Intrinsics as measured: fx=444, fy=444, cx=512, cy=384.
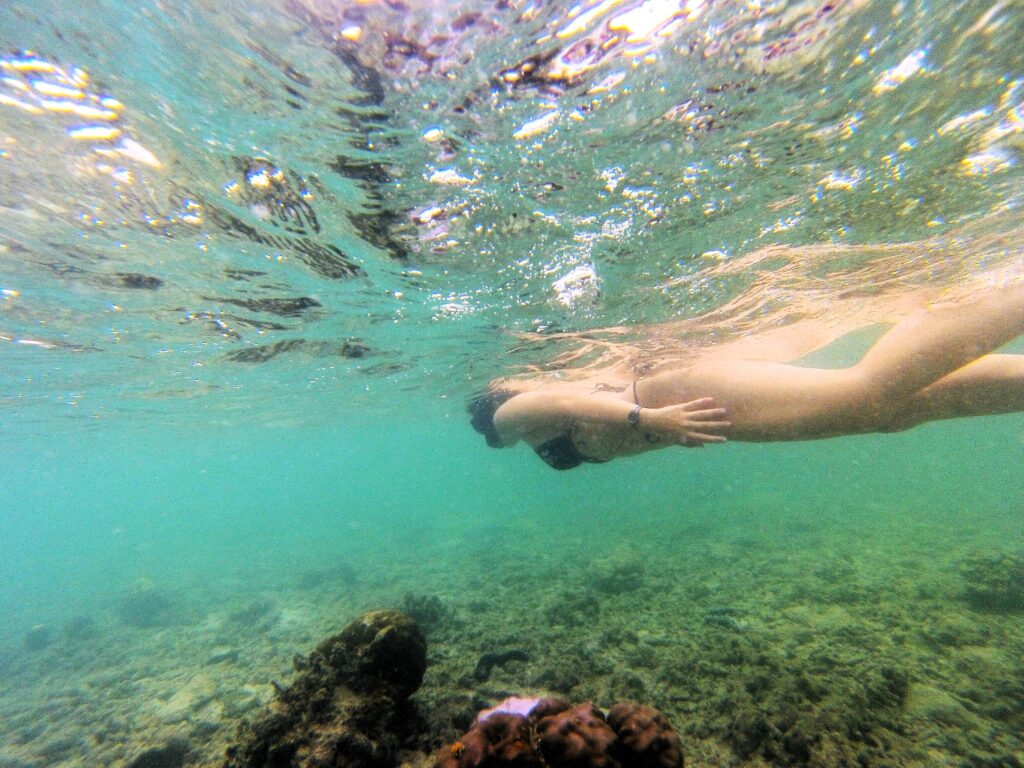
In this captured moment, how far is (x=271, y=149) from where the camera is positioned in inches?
228

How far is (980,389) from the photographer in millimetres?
3146

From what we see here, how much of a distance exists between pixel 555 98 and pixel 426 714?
22.9 ft

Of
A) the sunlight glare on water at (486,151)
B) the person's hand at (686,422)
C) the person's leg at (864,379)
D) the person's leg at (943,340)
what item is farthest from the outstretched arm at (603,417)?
the sunlight glare on water at (486,151)

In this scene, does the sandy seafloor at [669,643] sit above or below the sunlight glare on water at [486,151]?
below

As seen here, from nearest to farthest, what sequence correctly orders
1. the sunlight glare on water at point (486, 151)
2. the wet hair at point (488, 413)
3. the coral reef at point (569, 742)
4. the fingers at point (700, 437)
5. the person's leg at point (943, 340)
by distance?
the person's leg at point (943, 340)
the coral reef at point (569, 742)
the fingers at point (700, 437)
the sunlight glare on water at point (486, 151)
the wet hair at point (488, 413)

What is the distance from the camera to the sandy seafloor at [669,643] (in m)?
5.20

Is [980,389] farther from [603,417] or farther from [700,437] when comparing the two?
[603,417]

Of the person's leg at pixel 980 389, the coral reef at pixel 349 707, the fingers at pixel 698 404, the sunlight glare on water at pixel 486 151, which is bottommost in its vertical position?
the coral reef at pixel 349 707

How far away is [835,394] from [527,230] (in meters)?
5.49

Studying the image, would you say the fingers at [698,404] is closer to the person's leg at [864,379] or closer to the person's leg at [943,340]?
the person's leg at [864,379]

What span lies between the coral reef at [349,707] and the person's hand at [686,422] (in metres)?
3.68

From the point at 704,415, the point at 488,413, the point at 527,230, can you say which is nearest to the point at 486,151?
the point at 527,230

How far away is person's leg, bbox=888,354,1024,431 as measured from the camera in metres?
3.05

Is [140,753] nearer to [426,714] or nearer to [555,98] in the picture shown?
[426,714]
